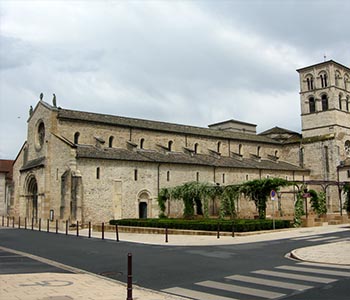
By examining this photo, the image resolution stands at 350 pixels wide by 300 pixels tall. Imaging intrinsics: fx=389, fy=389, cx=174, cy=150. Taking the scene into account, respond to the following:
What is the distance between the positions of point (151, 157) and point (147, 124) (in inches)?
238

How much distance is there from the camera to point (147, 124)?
44.0 metres

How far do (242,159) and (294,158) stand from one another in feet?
32.1

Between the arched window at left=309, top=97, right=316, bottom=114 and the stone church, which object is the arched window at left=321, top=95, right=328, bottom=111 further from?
the arched window at left=309, top=97, right=316, bottom=114

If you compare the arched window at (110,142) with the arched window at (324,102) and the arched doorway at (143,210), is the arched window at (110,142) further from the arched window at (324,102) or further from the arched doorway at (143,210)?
the arched window at (324,102)

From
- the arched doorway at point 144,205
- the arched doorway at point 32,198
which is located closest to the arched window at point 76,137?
the arched doorway at point 32,198

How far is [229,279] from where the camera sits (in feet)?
32.6

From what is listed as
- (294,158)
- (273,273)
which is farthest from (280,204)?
(273,273)

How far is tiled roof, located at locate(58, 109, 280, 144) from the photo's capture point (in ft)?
126

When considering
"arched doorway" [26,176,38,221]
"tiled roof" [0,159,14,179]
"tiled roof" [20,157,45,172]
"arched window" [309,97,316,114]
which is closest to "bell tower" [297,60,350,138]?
"arched window" [309,97,316,114]

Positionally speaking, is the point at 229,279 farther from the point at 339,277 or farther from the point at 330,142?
the point at 330,142

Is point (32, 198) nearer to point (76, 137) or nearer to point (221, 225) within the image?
point (76, 137)

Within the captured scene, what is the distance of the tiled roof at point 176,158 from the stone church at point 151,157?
12 cm

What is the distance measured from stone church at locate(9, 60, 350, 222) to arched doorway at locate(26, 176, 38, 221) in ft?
0.31

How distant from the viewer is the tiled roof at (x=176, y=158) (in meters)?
35.7
